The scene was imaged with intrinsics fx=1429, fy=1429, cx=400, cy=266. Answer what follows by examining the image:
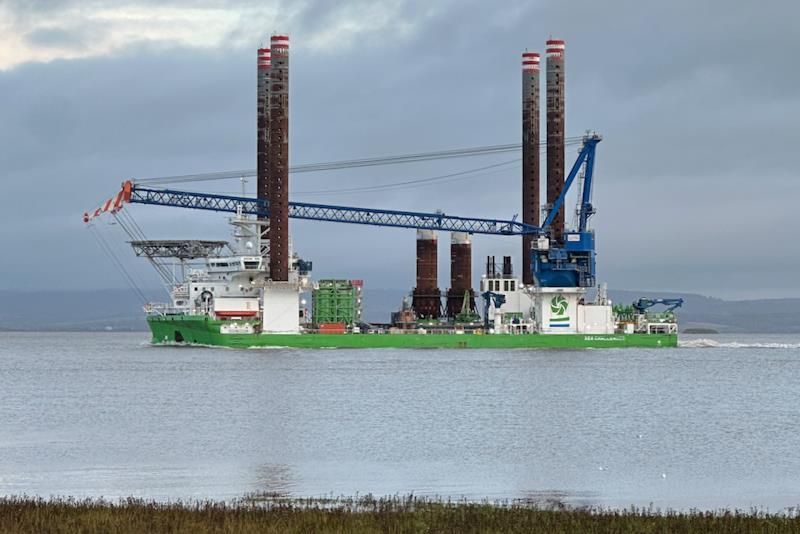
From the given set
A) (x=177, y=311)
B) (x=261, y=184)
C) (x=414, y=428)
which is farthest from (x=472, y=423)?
(x=261, y=184)

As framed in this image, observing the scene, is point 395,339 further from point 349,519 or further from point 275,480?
point 349,519

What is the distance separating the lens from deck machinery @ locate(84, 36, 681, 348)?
3676 inches

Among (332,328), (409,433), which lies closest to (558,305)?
(332,328)

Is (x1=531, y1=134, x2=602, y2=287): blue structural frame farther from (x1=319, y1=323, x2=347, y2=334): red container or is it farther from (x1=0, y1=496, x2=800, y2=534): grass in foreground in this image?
(x1=0, y1=496, x2=800, y2=534): grass in foreground

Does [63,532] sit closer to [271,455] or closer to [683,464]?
[271,455]

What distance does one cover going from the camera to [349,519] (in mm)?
22688

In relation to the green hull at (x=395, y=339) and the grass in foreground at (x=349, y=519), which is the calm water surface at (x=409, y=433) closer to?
the grass in foreground at (x=349, y=519)

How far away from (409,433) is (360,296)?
63721 millimetres

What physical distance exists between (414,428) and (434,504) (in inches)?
656

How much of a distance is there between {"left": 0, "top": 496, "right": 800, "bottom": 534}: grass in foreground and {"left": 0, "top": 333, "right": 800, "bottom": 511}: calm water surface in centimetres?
328

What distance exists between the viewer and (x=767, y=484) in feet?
97.7

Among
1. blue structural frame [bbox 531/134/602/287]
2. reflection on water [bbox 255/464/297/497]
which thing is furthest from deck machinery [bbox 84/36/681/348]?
reflection on water [bbox 255/464/297/497]

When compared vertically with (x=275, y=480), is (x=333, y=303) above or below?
above

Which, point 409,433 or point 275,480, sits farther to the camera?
point 409,433
